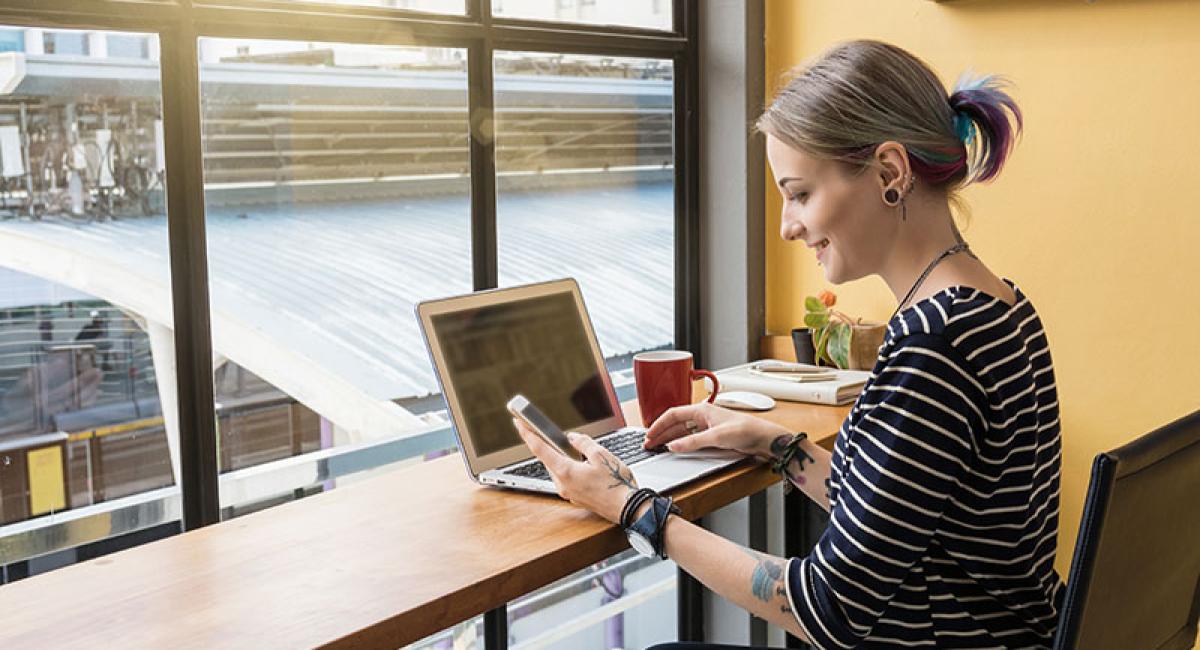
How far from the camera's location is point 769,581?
4.09 feet

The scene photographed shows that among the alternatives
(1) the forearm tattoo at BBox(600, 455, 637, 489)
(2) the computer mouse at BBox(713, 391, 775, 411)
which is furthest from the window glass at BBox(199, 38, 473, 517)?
(1) the forearm tattoo at BBox(600, 455, 637, 489)

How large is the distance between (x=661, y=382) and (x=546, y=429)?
32 centimetres

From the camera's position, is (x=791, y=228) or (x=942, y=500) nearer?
(x=942, y=500)

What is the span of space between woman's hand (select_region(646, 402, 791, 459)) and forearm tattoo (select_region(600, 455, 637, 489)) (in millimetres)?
245

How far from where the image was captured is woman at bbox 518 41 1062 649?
3.77ft

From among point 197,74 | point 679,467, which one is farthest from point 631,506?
point 197,74

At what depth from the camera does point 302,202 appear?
1.90 m

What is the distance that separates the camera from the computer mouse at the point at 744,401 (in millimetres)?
1970

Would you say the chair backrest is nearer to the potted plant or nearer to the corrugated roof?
the potted plant

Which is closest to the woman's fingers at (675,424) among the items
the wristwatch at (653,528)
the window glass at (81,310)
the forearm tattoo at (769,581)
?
the wristwatch at (653,528)

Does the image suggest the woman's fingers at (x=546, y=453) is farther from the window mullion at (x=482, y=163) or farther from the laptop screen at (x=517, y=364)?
the window mullion at (x=482, y=163)

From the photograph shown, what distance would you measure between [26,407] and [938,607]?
1.19 meters

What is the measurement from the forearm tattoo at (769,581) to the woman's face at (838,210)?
0.34 meters

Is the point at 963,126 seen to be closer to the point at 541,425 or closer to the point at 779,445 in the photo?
the point at 779,445
